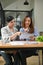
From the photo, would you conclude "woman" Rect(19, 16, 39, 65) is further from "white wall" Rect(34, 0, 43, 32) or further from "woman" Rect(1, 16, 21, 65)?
"white wall" Rect(34, 0, 43, 32)

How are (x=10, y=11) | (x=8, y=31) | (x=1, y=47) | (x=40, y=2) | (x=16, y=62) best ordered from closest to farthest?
(x=1, y=47) → (x=16, y=62) → (x=8, y=31) → (x=40, y=2) → (x=10, y=11)

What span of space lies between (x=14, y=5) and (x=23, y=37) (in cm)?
535

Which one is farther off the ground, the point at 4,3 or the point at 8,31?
the point at 4,3

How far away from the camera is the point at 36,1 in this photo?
25.6ft

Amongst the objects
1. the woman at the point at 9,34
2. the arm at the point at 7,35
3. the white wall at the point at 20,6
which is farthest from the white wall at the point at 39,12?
the arm at the point at 7,35

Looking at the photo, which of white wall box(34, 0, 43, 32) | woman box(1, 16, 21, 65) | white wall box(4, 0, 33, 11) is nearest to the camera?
woman box(1, 16, 21, 65)

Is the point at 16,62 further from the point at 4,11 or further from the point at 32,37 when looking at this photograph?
the point at 4,11

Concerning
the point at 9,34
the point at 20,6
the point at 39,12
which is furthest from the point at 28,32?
the point at 20,6

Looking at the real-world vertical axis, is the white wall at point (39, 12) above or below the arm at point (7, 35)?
above

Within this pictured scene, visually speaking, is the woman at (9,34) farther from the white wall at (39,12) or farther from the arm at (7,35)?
the white wall at (39,12)

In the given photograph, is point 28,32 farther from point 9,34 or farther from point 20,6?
point 20,6

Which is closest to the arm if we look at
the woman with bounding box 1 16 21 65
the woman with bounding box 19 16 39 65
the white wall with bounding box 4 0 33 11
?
the woman with bounding box 1 16 21 65

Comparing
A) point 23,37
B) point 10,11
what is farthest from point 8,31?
point 10,11

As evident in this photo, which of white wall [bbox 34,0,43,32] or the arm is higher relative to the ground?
white wall [bbox 34,0,43,32]
